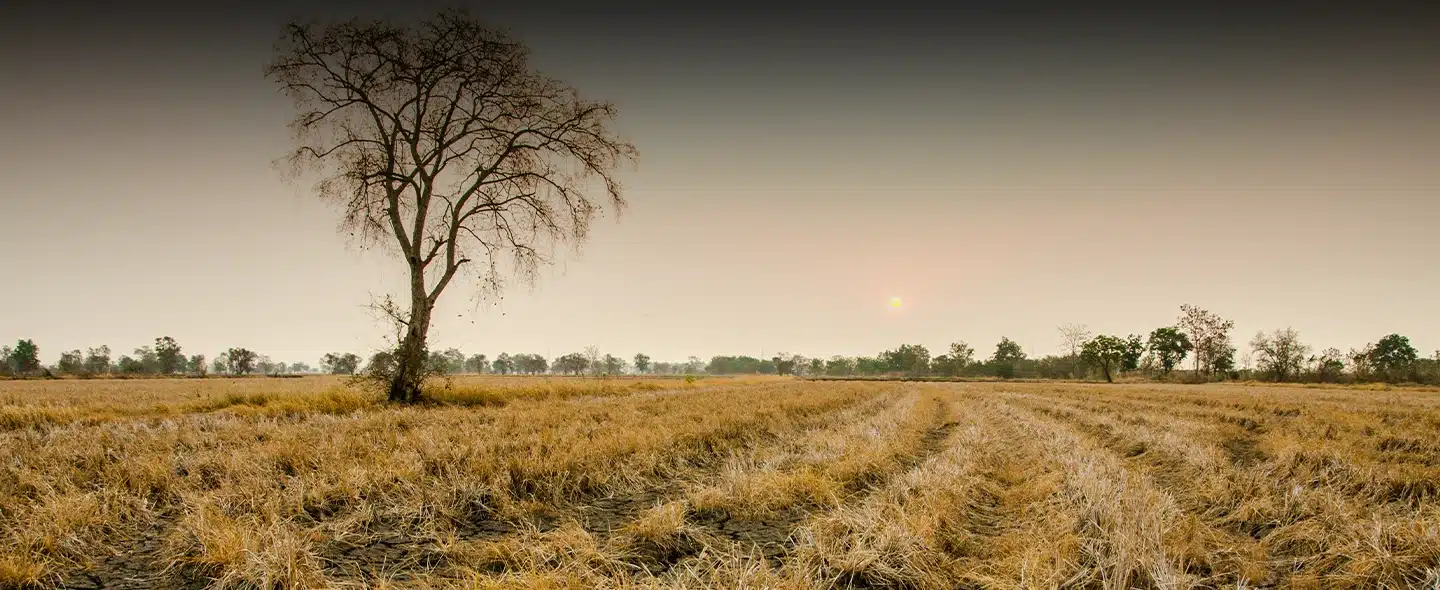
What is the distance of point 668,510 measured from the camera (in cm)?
425

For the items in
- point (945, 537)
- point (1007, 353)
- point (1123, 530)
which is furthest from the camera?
point (1007, 353)

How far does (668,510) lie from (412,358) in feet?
37.9

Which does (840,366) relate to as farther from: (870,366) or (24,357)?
(24,357)

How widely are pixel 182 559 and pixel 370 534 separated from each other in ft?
2.99

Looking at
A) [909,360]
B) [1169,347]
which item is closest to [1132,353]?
[1169,347]

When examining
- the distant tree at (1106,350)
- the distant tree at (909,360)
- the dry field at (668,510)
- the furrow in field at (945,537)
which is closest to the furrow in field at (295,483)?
the dry field at (668,510)

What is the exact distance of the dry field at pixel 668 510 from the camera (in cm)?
304

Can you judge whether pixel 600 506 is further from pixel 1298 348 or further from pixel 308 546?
pixel 1298 348

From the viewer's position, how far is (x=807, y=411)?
13.5 m

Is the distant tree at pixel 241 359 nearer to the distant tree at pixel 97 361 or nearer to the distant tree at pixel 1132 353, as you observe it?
the distant tree at pixel 97 361

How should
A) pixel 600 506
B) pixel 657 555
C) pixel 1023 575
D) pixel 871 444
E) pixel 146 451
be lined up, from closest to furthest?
pixel 1023 575, pixel 657 555, pixel 600 506, pixel 146 451, pixel 871 444

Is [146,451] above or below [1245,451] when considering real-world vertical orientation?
above

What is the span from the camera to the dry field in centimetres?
304

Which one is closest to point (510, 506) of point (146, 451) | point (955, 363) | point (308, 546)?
point (308, 546)
